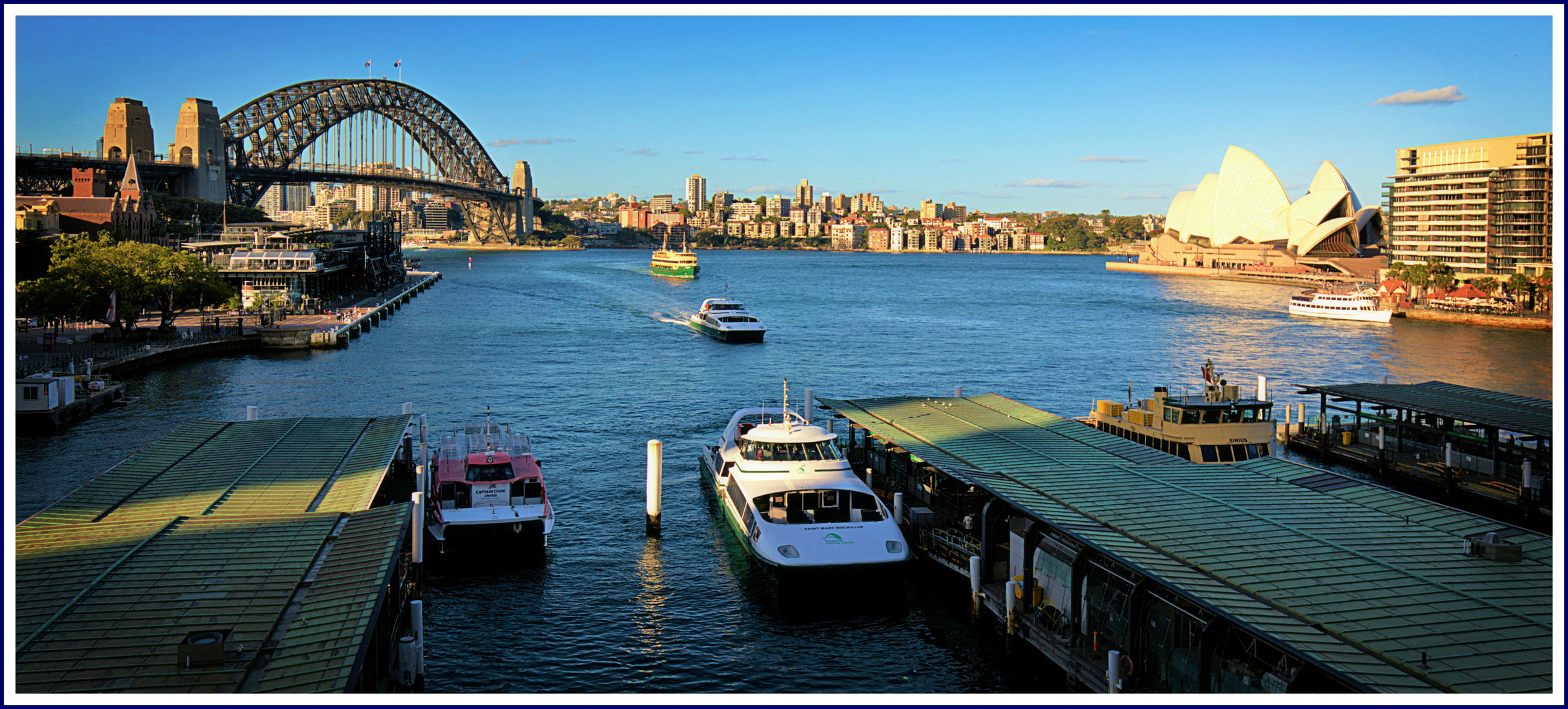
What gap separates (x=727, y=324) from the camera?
2378 inches

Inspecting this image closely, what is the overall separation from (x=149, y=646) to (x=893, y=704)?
7176 mm

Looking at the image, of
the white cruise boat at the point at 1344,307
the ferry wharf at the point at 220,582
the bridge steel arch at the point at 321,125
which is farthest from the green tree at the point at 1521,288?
the bridge steel arch at the point at 321,125

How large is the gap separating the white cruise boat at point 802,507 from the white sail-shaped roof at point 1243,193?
141 meters

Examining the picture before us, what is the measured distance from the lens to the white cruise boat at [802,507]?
58.0 ft

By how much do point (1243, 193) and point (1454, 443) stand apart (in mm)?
132448

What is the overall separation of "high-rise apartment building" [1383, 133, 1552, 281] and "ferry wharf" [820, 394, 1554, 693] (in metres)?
81.6

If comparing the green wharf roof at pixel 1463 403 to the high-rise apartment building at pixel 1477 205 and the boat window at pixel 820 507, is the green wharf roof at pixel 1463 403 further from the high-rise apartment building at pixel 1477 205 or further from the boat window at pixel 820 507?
the high-rise apartment building at pixel 1477 205

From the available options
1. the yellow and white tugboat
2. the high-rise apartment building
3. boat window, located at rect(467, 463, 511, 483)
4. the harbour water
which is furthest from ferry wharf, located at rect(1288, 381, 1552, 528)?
the high-rise apartment building

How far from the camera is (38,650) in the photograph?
9625mm

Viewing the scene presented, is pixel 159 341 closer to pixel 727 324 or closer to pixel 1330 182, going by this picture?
pixel 727 324

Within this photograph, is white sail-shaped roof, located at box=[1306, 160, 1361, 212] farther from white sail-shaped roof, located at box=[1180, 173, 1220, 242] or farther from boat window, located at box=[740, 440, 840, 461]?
boat window, located at box=[740, 440, 840, 461]

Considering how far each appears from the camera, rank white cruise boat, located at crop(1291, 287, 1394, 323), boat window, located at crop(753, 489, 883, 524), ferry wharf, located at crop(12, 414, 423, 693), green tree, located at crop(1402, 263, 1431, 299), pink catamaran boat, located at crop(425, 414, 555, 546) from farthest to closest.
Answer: green tree, located at crop(1402, 263, 1431, 299) → white cruise boat, located at crop(1291, 287, 1394, 323) → pink catamaran boat, located at crop(425, 414, 555, 546) → boat window, located at crop(753, 489, 883, 524) → ferry wharf, located at crop(12, 414, 423, 693)

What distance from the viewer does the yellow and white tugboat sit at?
957 inches

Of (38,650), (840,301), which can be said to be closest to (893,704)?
(38,650)
